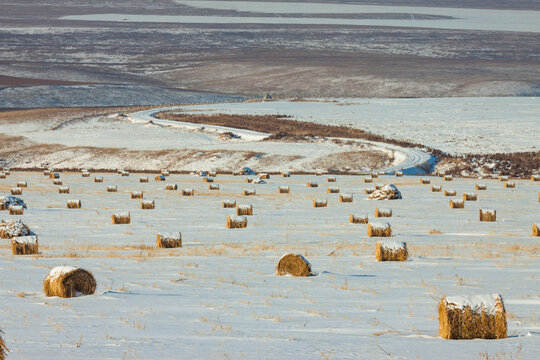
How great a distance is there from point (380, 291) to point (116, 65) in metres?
170

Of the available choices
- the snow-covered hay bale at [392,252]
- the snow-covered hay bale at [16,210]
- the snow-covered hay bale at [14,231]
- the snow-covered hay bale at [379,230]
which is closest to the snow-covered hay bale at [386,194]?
the snow-covered hay bale at [379,230]

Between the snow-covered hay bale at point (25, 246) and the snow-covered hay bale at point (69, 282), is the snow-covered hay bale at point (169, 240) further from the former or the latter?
the snow-covered hay bale at point (69, 282)

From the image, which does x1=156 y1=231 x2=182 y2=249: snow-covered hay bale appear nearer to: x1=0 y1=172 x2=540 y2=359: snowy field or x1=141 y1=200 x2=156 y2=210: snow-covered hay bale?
x1=0 y1=172 x2=540 y2=359: snowy field

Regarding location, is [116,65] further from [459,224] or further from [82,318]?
[82,318]

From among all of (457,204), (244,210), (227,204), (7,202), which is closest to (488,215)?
(457,204)

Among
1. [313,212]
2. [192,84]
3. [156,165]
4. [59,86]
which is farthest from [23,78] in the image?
[313,212]

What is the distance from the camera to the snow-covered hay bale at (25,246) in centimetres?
1783

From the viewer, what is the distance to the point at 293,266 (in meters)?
14.0

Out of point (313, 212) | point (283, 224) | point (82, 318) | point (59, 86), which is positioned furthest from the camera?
point (59, 86)

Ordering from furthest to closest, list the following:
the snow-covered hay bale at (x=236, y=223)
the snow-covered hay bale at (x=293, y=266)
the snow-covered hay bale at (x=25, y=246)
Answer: the snow-covered hay bale at (x=236, y=223) < the snow-covered hay bale at (x=25, y=246) < the snow-covered hay bale at (x=293, y=266)

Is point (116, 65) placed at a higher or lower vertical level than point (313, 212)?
higher

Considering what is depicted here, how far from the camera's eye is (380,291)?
13.0 meters

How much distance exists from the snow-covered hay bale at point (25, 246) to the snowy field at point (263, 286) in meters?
0.29

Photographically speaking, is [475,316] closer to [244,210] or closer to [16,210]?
[244,210]
